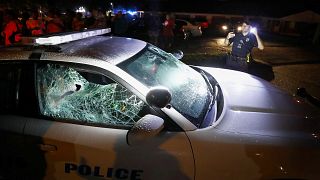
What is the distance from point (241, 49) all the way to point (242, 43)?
132mm

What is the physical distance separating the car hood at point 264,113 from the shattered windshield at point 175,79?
21 centimetres

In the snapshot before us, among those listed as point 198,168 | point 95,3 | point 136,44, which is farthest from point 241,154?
point 95,3

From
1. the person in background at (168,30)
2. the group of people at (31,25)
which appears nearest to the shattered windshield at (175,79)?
the group of people at (31,25)

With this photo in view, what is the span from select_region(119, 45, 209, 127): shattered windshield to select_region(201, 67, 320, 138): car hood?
0.69ft

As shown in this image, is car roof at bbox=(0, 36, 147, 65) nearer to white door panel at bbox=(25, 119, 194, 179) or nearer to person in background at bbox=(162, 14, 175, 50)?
white door panel at bbox=(25, 119, 194, 179)

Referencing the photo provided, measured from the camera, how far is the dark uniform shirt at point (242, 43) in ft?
23.8

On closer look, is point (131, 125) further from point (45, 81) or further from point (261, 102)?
point (261, 102)

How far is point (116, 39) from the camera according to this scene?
3500 millimetres

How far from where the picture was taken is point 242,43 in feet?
23.8

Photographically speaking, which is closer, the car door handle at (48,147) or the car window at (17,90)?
the car door handle at (48,147)

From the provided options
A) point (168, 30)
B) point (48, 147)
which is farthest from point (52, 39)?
point (168, 30)

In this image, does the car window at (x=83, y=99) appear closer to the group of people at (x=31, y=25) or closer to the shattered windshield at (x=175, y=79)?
the shattered windshield at (x=175, y=79)

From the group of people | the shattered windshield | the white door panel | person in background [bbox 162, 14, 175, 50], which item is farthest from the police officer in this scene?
person in background [bbox 162, 14, 175, 50]

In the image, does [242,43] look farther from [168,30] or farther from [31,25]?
[168,30]
